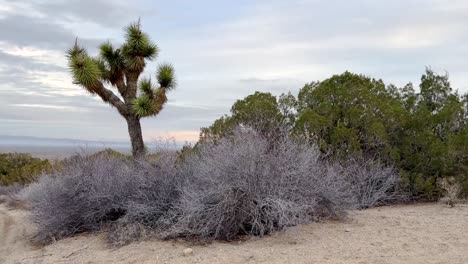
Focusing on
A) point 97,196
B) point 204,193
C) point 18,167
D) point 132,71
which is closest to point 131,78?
point 132,71

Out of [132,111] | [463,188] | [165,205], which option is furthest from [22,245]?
[463,188]

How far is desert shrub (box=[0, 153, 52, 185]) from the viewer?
25.7m

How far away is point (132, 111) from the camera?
15547 millimetres

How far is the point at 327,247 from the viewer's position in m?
7.84

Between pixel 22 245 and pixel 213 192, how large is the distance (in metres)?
6.04

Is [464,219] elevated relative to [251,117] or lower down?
lower down

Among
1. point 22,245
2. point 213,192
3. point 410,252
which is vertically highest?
point 213,192

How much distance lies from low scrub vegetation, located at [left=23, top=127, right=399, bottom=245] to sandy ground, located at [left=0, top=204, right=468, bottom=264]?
338mm

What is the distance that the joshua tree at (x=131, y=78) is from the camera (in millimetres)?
15227

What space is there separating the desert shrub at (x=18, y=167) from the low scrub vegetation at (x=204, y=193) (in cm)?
1387

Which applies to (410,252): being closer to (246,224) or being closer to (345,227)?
(345,227)

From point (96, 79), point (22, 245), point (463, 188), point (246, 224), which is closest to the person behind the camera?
point (246, 224)

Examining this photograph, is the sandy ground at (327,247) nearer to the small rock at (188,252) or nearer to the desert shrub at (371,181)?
the small rock at (188,252)

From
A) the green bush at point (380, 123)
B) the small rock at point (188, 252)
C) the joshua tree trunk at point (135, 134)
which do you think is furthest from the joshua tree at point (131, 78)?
the small rock at point (188, 252)
